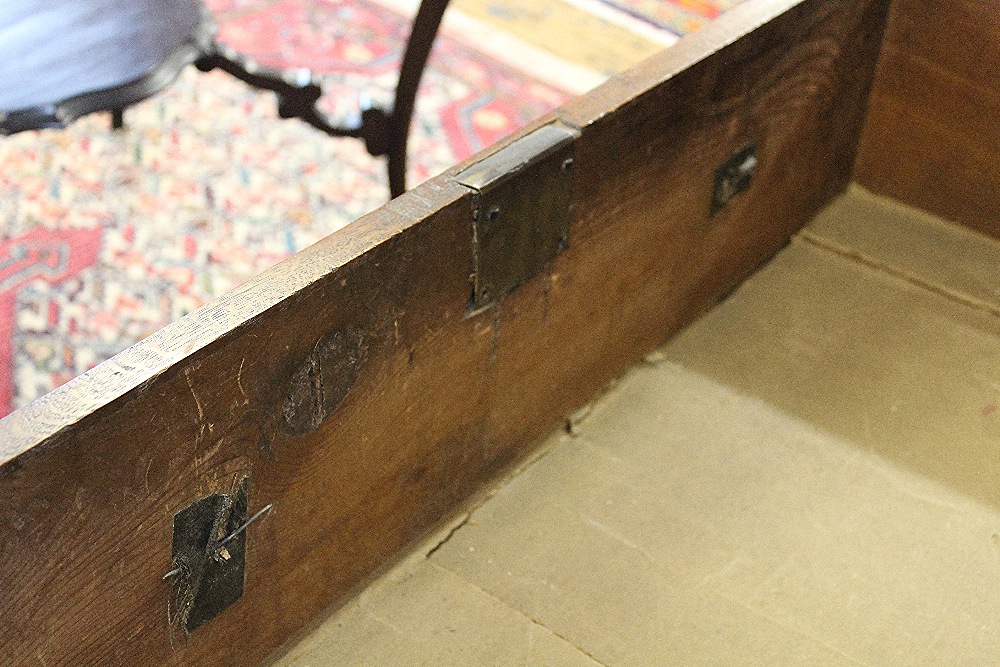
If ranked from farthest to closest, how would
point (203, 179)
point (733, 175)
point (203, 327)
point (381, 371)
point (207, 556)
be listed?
1. point (203, 179)
2. point (733, 175)
3. point (381, 371)
4. point (207, 556)
5. point (203, 327)

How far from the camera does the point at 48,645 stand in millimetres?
1246

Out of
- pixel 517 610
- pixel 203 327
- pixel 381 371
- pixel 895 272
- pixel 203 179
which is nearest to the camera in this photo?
pixel 203 327

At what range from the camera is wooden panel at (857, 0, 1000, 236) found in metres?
2.28

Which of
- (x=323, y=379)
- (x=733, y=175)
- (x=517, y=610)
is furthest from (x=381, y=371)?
(x=733, y=175)

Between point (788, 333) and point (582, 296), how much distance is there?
1.77 feet

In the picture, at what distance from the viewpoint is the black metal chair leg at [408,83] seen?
2371 mm

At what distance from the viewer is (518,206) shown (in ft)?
5.22

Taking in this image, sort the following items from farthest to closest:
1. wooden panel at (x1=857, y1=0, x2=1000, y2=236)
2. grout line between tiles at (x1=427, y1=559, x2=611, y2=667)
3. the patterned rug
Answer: the patterned rug
wooden panel at (x1=857, y1=0, x2=1000, y2=236)
grout line between tiles at (x1=427, y1=559, x2=611, y2=667)

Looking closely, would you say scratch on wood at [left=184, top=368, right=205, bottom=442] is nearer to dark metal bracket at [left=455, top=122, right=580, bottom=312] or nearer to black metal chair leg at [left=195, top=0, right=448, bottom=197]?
dark metal bracket at [left=455, top=122, right=580, bottom=312]

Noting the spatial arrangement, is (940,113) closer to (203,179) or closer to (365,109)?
(365,109)

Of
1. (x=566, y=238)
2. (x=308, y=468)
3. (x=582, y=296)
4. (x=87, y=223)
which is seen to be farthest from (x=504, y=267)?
(x=87, y=223)

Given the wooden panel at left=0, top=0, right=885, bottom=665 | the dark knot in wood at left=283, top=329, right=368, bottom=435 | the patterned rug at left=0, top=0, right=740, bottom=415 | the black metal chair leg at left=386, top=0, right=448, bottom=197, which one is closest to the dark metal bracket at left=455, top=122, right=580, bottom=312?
the wooden panel at left=0, top=0, right=885, bottom=665

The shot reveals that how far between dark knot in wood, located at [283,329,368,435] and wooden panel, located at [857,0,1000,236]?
1400 millimetres

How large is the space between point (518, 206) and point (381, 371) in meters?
0.28
